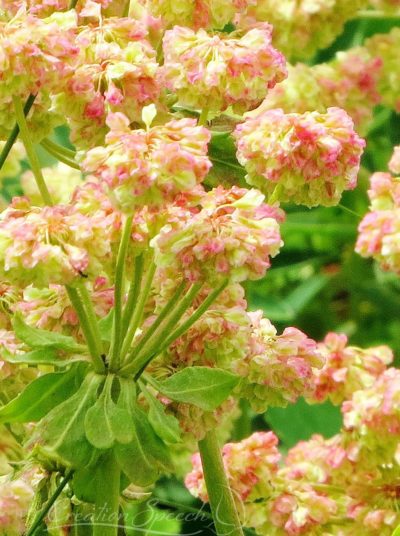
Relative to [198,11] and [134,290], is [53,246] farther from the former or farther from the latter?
[198,11]

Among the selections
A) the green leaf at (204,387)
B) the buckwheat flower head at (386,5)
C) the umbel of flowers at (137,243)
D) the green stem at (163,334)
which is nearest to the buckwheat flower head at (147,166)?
the umbel of flowers at (137,243)

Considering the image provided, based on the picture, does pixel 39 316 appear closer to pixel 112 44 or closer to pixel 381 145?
pixel 112 44

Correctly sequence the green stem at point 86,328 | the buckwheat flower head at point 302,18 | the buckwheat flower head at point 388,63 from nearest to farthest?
the green stem at point 86,328
the buckwheat flower head at point 302,18
the buckwheat flower head at point 388,63

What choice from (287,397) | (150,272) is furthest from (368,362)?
(150,272)

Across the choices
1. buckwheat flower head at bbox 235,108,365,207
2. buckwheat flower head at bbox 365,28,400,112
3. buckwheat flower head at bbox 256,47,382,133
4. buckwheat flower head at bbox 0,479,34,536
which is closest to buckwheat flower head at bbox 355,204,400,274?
buckwheat flower head at bbox 235,108,365,207

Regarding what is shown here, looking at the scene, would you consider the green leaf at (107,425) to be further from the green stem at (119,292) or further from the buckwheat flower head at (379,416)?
the buckwheat flower head at (379,416)

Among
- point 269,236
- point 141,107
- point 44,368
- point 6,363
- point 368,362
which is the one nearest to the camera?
point 269,236

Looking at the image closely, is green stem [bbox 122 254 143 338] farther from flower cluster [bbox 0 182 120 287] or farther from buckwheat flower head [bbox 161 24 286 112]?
buckwheat flower head [bbox 161 24 286 112]
